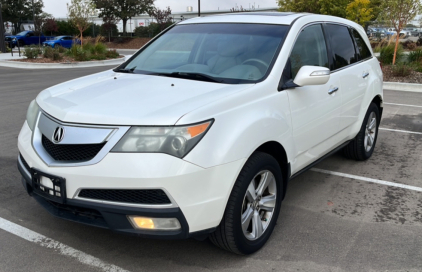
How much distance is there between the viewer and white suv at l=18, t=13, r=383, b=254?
2598 mm

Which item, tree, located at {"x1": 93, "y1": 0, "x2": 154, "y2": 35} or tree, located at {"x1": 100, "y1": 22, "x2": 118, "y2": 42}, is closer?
tree, located at {"x1": 93, "y1": 0, "x2": 154, "y2": 35}

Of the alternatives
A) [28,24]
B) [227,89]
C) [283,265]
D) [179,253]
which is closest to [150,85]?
[227,89]

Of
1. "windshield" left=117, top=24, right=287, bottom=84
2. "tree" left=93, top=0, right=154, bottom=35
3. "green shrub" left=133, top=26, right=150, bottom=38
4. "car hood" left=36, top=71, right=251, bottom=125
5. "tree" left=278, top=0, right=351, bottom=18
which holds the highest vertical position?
"tree" left=93, top=0, right=154, bottom=35

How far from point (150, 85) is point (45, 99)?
2.78 ft

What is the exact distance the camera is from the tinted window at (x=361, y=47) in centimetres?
531

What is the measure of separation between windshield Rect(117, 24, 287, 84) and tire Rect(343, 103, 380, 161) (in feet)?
6.93

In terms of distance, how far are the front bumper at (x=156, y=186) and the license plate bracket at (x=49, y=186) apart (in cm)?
3

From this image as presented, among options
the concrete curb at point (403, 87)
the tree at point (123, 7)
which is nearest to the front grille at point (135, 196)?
the concrete curb at point (403, 87)

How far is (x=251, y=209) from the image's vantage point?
3170 mm

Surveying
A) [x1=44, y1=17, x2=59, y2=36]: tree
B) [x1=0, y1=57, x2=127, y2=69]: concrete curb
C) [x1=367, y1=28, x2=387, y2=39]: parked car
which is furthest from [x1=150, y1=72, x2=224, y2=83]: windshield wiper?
[x1=44, y1=17, x2=59, y2=36]: tree

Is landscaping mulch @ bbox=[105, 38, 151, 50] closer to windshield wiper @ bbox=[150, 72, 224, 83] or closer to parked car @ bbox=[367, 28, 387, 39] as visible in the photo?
parked car @ bbox=[367, 28, 387, 39]

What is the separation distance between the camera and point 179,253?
324cm

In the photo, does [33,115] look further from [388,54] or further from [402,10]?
[388,54]

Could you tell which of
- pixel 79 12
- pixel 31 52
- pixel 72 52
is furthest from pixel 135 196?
pixel 79 12
